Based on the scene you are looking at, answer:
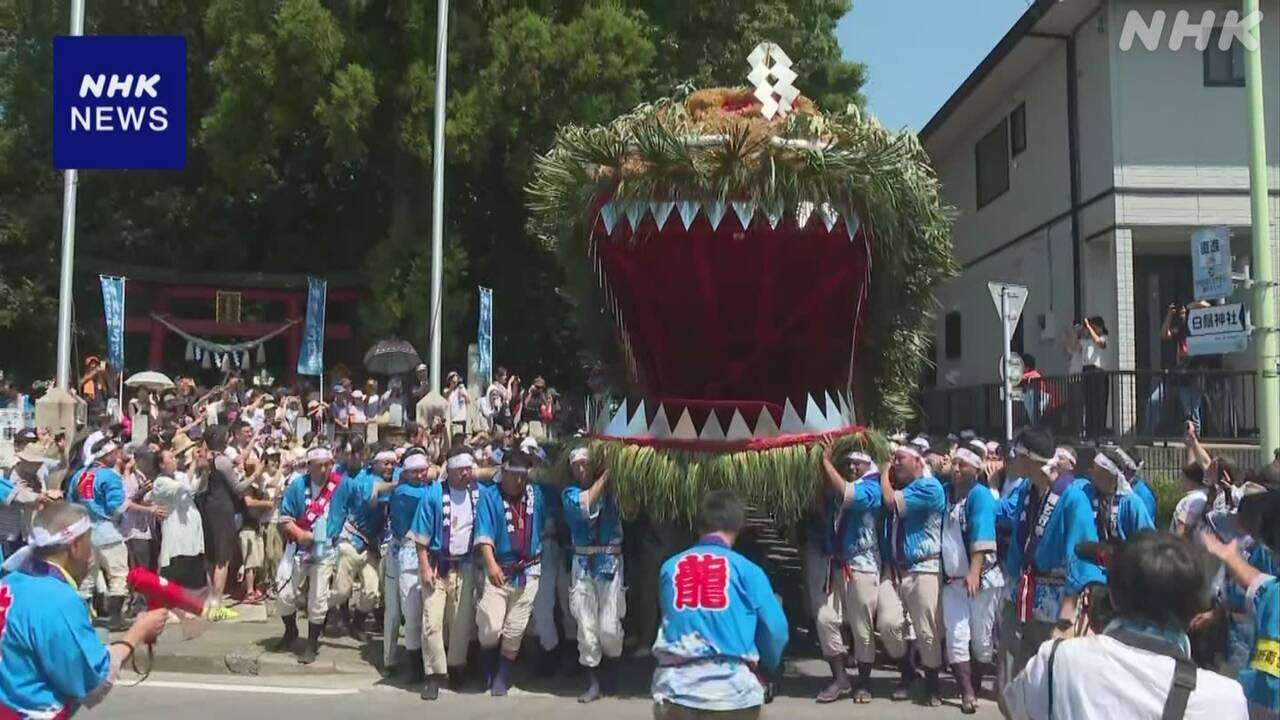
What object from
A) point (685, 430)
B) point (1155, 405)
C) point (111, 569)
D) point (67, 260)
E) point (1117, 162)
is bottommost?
point (111, 569)

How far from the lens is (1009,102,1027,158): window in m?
16.7

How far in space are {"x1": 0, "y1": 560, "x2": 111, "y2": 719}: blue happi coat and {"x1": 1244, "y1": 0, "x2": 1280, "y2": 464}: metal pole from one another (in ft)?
28.3

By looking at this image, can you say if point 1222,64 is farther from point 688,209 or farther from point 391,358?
point 391,358

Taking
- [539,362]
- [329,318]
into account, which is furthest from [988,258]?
[329,318]

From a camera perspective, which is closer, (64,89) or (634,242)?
(634,242)

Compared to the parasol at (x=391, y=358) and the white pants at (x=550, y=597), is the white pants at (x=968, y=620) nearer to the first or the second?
the white pants at (x=550, y=597)

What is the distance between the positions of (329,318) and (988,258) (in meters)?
12.6

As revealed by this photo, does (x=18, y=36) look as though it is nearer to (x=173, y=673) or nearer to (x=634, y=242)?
(x=173, y=673)

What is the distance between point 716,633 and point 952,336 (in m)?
16.9

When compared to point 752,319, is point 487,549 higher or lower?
lower

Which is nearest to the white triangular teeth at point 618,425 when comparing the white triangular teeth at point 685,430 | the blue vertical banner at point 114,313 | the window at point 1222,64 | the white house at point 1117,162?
the white triangular teeth at point 685,430

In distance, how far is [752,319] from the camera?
7031 mm

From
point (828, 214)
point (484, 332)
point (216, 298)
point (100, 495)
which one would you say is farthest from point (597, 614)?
point (216, 298)

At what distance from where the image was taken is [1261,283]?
929 cm
